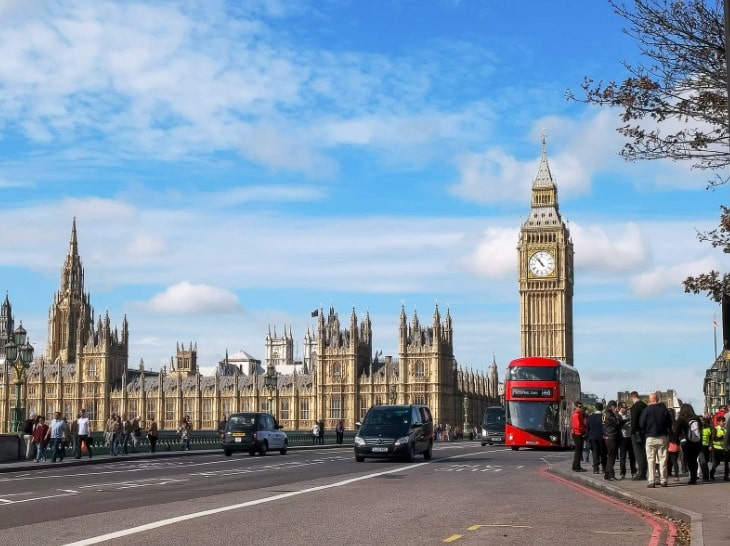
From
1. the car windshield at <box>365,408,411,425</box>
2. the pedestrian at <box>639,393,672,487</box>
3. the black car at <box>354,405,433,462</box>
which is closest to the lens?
the pedestrian at <box>639,393,672,487</box>

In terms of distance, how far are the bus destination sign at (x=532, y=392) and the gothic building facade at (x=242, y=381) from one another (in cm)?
5714

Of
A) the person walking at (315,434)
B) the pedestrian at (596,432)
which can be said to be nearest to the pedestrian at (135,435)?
the person walking at (315,434)

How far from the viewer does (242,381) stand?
113688 mm

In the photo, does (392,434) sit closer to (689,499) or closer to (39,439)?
(39,439)

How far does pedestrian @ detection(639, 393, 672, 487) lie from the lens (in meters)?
18.9

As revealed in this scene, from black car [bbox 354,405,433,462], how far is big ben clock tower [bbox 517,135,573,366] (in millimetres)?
88528

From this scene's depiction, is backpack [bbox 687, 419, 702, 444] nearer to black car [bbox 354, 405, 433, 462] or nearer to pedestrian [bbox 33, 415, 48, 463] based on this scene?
black car [bbox 354, 405, 433, 462]

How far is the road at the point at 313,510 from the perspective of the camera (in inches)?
474

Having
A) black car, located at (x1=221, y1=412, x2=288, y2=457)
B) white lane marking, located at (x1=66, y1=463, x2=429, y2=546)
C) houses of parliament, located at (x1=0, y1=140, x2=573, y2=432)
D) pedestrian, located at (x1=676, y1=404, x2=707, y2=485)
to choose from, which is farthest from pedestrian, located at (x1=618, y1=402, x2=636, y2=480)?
houses of parliament, located at (x1=0, y1=140, x2=573, y2=432)

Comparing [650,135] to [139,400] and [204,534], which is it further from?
[139,400]

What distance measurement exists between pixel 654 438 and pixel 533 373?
23953mm

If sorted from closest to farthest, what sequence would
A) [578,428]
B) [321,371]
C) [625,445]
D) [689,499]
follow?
[689,499] < [625,445] < [578,428] < [321,371]

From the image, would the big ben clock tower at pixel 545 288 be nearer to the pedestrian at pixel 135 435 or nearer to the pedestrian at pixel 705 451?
the pedestrian at pixel 135 435

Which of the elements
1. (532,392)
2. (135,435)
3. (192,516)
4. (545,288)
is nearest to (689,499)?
(192,516)
